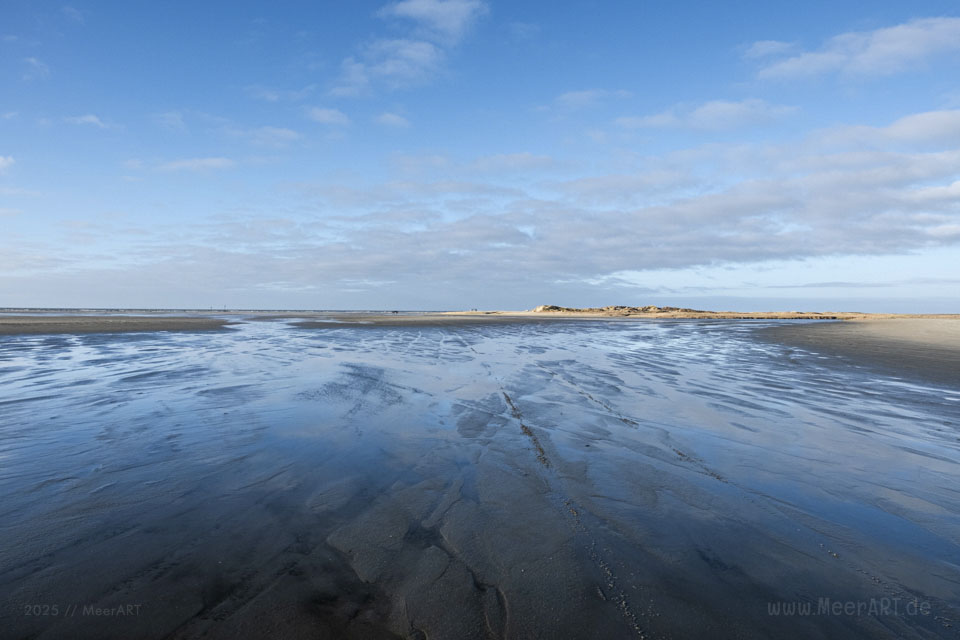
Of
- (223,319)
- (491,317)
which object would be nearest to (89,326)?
(223,319)

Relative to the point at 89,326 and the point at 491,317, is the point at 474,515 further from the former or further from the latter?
the point at 491,317

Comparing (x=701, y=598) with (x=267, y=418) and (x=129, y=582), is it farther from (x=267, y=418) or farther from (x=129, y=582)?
(x=267, y=418)

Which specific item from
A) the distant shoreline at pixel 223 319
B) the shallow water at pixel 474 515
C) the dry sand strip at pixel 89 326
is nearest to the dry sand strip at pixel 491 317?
the distant shoreline at pixel 223 319

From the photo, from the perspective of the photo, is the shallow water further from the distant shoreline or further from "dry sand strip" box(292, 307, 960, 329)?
"dry sand strip" box(292, 307, 960, 329)

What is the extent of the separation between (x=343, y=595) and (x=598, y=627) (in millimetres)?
1610

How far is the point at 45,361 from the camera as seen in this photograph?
13.4m

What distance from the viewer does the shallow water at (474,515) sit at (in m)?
2.65

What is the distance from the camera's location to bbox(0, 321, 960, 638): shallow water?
8.69ft

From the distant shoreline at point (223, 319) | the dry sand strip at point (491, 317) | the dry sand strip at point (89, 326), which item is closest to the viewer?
the dry sand strip at point (89, 326)

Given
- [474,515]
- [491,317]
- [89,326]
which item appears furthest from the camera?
[491,317]

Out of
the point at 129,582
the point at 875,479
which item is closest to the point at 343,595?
the point at 129,582

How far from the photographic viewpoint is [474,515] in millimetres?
3932

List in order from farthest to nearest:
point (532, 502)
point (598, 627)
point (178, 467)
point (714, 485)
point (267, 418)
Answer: point (267, 418) < point (178, 467) < point (714, 485) < point (532, 502) < point (598, 627)

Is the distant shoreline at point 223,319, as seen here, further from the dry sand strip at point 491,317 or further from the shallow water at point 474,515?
the shallow water at point 474,515
